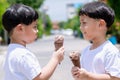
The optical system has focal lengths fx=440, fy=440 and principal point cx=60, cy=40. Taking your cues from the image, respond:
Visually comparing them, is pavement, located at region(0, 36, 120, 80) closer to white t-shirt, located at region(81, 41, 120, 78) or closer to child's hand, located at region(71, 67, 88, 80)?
white t-shirt, located at region(81, 41, 120, 78)

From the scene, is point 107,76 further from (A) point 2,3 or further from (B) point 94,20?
(A) point 2,3

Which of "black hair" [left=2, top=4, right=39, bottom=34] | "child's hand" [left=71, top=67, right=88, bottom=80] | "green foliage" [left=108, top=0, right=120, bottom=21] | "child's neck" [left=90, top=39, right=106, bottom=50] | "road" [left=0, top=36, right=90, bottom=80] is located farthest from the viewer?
"green foliage" [left=108, top=0, right=120, bottom=21]

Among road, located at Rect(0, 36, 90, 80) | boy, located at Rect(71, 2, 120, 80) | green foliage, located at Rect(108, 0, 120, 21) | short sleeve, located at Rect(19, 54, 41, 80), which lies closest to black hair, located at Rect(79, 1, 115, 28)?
boy, located at Rect(71, 2, 120, 80)

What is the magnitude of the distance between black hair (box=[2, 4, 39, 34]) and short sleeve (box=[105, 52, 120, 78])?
1.79ft

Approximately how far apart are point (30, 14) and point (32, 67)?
35 cm

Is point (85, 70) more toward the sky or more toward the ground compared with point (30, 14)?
more toward the ground

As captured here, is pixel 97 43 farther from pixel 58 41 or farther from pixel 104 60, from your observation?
pixel 58 41

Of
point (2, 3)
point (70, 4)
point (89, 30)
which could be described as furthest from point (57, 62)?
point (70, 4)

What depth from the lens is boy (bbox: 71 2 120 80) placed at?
278 centimetres

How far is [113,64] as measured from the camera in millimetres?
2783

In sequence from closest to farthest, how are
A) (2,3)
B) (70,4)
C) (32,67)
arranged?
(32,67)
(2,3)
(70,4)

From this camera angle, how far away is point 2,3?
28125mm

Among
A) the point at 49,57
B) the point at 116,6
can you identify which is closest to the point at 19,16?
the point at 49,57

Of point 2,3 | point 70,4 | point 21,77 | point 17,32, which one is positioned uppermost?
point 17,32
